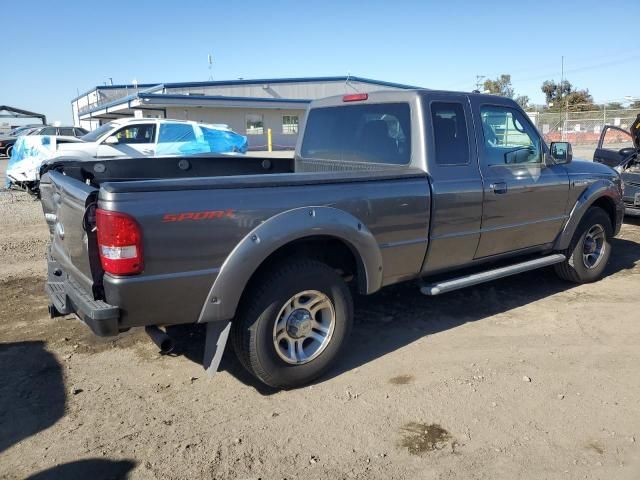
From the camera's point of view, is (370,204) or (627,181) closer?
(370,204)

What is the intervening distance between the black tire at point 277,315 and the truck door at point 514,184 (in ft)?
5.32

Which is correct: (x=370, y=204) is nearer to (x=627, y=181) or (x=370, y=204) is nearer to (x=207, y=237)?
(x=207, y=237)

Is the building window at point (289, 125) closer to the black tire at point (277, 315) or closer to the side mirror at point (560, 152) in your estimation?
the side mirror at point (560, 152)

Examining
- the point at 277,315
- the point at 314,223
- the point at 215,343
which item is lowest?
the point at 215,343

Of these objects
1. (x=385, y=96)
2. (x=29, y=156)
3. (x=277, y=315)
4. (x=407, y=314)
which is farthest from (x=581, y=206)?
(x=29, y=156)

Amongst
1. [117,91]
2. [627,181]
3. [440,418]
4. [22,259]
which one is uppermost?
[117,91]

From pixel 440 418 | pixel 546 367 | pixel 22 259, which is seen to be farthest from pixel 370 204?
pixel 22 259

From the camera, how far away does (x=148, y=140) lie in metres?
16.0

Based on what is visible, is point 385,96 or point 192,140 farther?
point 192,140

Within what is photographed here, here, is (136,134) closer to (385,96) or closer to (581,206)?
(385,96)

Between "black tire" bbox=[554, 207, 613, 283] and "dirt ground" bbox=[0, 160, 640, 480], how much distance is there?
2.31 ft

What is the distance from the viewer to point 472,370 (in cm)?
390

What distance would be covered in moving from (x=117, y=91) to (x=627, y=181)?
51169 millimetres

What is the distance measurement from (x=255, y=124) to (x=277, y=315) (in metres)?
35.3
